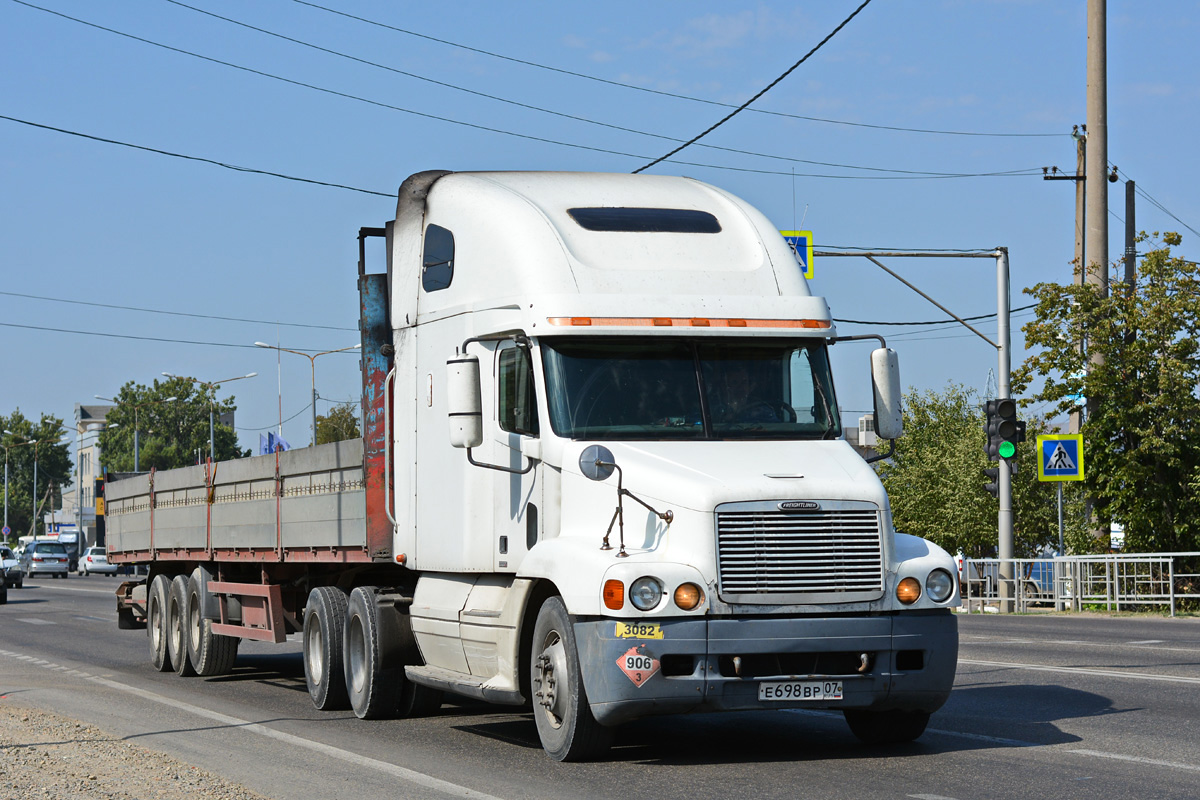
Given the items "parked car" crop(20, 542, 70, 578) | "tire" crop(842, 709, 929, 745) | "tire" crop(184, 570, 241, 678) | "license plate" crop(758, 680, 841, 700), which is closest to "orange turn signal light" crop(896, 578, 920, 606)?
"license plate" crop(758, 680, 841, 700)

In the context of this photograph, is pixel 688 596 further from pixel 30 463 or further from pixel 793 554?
pixel 30 463

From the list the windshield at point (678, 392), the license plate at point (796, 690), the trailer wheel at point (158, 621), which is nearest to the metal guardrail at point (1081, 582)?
the trailer wheel at point (158, 621)

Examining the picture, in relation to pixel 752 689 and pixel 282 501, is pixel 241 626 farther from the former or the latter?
pixel 752 689

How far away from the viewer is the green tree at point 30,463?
14862cm

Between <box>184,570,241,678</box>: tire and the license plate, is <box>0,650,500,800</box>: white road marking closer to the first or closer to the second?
<box>184,570,241,678</box>: tire

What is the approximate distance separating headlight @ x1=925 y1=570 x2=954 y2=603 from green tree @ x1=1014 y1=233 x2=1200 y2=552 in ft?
68.7

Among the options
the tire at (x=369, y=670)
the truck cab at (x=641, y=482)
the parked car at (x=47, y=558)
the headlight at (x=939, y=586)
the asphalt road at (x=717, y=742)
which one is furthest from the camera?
the parked car at (x=47, y=558)

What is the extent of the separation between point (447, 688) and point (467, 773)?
1753mm

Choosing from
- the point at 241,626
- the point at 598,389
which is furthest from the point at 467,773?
the point at 241,626

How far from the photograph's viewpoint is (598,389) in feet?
33.7

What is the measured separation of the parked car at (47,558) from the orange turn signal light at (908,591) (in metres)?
67.2

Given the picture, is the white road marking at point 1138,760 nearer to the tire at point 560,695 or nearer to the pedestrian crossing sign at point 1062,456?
the tire at point 560,695

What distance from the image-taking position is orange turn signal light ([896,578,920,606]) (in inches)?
377

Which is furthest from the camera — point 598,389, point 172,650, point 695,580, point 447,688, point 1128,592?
point 1128,592
